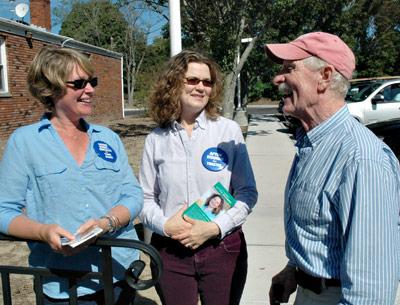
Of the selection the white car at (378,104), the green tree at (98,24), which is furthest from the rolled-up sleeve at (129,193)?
the green tree at (98,24)

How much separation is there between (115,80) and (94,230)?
77.7 ft

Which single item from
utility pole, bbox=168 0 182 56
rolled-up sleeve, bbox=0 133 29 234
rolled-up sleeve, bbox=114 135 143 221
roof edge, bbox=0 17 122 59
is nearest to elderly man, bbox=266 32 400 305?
rolled-up sleeve, bbox=114 135 143 221

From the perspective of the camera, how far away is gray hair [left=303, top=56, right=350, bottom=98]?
1597 mm

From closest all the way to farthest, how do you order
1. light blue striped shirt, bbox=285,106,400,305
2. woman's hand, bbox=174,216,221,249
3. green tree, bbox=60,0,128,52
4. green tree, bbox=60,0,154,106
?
light blue striped shirt, bbox=285,106,400,305
woman's hand, bbox=174,216,221,249
green tree, bbox=60,0,154,106
green tree, bbox=60,0,128,52

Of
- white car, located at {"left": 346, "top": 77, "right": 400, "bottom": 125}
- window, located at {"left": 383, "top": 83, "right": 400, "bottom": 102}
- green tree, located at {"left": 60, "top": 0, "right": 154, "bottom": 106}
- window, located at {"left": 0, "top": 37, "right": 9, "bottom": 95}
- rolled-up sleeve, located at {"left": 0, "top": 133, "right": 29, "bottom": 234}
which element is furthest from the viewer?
green tree, located at {"left": 60, "top": 0, "right": 154, "bottom": 106}

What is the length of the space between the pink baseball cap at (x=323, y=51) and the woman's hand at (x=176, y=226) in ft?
3.30

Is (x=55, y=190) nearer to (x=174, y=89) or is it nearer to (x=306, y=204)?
(x=174, y=89)

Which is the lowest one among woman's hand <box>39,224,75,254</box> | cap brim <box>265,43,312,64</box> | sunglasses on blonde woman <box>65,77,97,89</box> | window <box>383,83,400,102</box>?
woman's hand <box>39,224,75,254</box>

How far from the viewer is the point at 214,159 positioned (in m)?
2.41

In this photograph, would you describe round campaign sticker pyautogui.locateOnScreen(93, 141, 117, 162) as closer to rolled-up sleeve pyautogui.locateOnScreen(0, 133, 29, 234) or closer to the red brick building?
rolled-up sleeve pyautogui.locateOnScreen(0, 133, 29, 234)

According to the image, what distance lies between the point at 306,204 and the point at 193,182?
34.7 inches

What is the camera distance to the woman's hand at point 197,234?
226 cm

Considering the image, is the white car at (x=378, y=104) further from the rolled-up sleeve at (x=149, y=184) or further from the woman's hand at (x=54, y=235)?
the woman's hand at (x=54, y=235)

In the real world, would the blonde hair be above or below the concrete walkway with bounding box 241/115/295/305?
above
